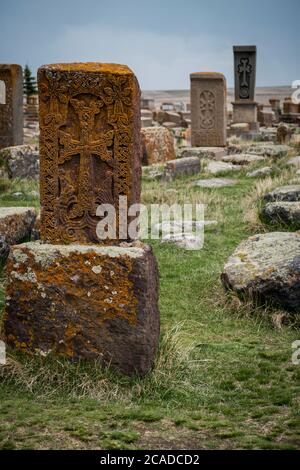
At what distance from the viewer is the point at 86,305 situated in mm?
4754

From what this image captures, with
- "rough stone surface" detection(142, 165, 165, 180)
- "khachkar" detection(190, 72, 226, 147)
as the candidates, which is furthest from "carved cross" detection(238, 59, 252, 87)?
"rough stone surface" detection(142, 165, 165, 180)

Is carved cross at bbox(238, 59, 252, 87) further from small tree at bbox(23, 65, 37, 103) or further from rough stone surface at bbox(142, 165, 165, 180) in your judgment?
small tree at bbox(23, 65, 37, 103)

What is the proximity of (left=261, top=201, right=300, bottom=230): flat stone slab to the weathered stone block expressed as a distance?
3.93m

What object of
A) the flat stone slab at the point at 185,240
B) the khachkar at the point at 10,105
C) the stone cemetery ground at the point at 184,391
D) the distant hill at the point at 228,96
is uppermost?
the distant hill at the point at 228,96

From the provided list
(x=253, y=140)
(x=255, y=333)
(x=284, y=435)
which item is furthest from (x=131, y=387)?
(x=253, y=140)

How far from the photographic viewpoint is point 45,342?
4.78 m

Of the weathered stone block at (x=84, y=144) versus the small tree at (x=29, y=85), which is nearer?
the weathered stone block at (x=84, y=144)

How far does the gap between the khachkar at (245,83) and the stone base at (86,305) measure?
69.2 ft

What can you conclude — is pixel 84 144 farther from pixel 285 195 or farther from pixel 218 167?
pixel 218 167

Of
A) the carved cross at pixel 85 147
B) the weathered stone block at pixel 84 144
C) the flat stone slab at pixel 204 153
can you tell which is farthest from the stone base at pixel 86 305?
the flat stone slab at pixel 204 153

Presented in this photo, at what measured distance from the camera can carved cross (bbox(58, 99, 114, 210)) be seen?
16.4ft

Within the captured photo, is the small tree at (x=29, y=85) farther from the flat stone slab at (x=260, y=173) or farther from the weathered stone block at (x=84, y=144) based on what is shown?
the weathered stone block at (x=84, y=144)

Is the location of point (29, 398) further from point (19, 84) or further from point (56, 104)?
point (19, 84)

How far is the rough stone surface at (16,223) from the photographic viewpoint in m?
7.52
